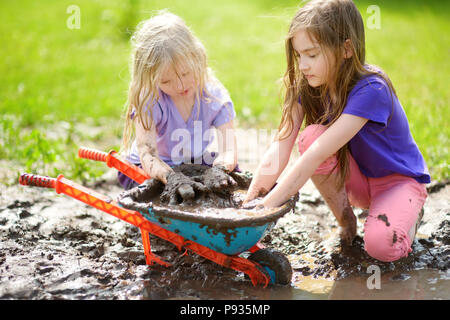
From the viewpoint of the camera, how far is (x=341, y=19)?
2361 millimetres

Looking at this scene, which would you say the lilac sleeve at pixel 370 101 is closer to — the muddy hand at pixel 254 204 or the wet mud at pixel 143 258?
the muddy hand at pixel 254 204

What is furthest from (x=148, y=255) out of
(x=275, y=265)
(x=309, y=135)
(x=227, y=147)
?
(x=309, y=135)

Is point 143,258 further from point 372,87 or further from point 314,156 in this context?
point 372,87

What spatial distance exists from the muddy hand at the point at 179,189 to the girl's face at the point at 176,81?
0.54 m

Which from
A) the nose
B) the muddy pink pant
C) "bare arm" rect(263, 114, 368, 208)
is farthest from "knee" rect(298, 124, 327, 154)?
the nose

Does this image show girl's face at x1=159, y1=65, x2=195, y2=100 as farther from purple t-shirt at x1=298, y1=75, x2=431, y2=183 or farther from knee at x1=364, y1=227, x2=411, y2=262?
knee at x1=364, y1=227, x2=411, y2=262

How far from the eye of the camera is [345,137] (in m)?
2.38

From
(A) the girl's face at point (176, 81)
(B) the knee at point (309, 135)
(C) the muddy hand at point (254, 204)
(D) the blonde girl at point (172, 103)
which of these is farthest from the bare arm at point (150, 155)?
(B) the knee at point (309, 135)

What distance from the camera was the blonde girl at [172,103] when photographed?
2656 millimetres

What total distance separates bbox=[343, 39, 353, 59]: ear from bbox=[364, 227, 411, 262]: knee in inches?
34.8

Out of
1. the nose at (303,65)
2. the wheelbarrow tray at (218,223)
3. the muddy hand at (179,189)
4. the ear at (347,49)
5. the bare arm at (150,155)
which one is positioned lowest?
the wheelbarrow tray at (218,223)
